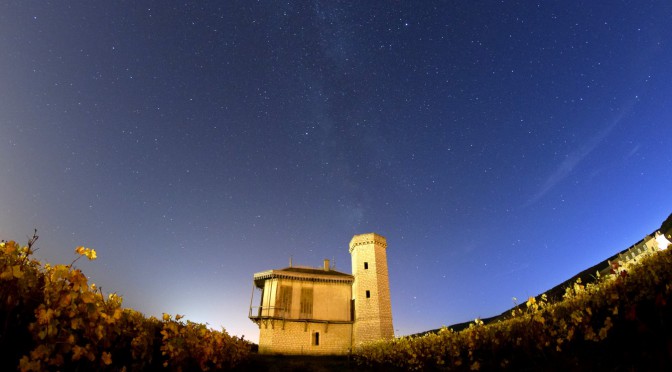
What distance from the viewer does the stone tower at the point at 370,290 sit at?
88.1 ft

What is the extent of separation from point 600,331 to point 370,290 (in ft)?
84.4

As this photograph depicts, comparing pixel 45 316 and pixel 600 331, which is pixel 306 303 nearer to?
pixel 600 331

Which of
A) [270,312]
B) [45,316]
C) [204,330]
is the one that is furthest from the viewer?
[270,312]

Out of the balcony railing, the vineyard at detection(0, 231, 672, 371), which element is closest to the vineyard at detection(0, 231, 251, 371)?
the vineyard at detection(0, 231, 672, 371)

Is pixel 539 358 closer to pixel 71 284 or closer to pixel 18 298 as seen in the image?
pixel 71 284

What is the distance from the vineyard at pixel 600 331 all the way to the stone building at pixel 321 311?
837 inches

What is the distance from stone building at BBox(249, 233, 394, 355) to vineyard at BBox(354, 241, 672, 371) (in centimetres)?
2127

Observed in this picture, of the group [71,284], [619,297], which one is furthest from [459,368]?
[71,284]

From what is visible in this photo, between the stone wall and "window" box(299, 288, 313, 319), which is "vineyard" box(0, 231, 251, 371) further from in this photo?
"window" box(299, 288, 313, 319)

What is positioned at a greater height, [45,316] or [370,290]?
[370,290]

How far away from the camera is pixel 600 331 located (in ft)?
13.7

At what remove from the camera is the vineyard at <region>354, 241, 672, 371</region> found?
11.9ft

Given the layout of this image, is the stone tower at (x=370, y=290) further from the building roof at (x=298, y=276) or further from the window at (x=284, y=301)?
the window at (x=284, y=301)

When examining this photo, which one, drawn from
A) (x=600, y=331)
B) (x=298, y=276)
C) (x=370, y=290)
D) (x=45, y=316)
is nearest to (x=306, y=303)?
(x=298, y=276)
